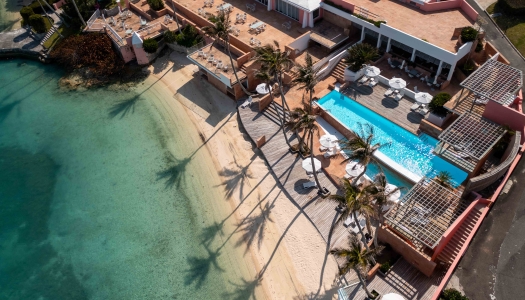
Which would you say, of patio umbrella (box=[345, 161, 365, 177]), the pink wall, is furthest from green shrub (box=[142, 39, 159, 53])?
the pink wall

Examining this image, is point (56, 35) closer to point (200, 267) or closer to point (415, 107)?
point (200, 267)

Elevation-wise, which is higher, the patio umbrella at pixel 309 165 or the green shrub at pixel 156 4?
the green shrub at pixel 156 4

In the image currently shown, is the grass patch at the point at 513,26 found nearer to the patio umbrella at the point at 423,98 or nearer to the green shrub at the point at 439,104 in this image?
the green shrub at the point at 439,104

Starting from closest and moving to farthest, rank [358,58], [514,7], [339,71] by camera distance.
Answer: [358,58], [339,71], [514,7]

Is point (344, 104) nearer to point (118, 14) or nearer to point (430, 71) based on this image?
point (430, 71)

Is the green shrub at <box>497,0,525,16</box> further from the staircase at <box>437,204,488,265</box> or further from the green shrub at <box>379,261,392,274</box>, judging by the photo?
the green shrub at <box>379,261,392,274</box>

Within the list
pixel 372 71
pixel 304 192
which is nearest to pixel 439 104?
pixel 372 71

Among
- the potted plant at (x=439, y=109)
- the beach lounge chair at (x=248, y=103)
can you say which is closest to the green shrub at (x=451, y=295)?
the potted plant at (x=439, y=109)
